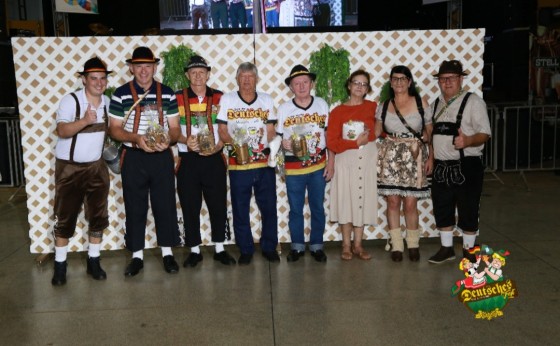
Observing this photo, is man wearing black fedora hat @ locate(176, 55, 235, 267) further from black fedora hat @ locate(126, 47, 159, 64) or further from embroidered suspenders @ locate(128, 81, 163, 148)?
black fedora hat @ locate(126, 47, 159, 64)

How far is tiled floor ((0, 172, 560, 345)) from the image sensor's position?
3.79 metres

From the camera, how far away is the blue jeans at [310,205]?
535 cm

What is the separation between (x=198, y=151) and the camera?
5059 mm

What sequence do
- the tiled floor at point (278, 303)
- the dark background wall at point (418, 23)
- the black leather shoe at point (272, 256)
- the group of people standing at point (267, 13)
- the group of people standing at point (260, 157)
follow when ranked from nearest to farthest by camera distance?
1. the tiled floor at point (278, 303)
2. the group of people standing at point (260, 157)
3. the black leather shoe at point (272, 256)
4. the group of people standing at point (267, 13)
5. the dark background wall at point (418, 23)

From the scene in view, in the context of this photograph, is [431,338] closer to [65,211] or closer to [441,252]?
[441,252]

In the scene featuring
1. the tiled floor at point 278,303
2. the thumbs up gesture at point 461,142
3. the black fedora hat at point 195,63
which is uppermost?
the black fedora hat at point 195,63

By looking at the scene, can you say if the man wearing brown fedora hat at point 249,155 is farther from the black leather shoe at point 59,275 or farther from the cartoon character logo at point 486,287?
the cartoon character logo at point 486,287

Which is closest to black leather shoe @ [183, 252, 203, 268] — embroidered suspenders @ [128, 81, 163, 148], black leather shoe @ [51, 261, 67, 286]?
black leather shoe @ [51, 261, 67, 286]

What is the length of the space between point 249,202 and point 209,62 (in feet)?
4.87

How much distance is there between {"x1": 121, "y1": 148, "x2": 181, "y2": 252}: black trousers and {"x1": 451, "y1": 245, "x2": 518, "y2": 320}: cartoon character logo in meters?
2.65

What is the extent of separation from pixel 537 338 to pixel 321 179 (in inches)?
93.1

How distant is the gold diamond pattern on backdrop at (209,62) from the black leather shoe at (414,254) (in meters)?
0.61

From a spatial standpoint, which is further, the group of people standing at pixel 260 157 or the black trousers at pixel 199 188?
the black trousers at pixel 199 188

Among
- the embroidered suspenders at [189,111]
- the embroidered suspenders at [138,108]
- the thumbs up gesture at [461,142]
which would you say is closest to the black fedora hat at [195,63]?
the embroidered suspenders at [189,111]
